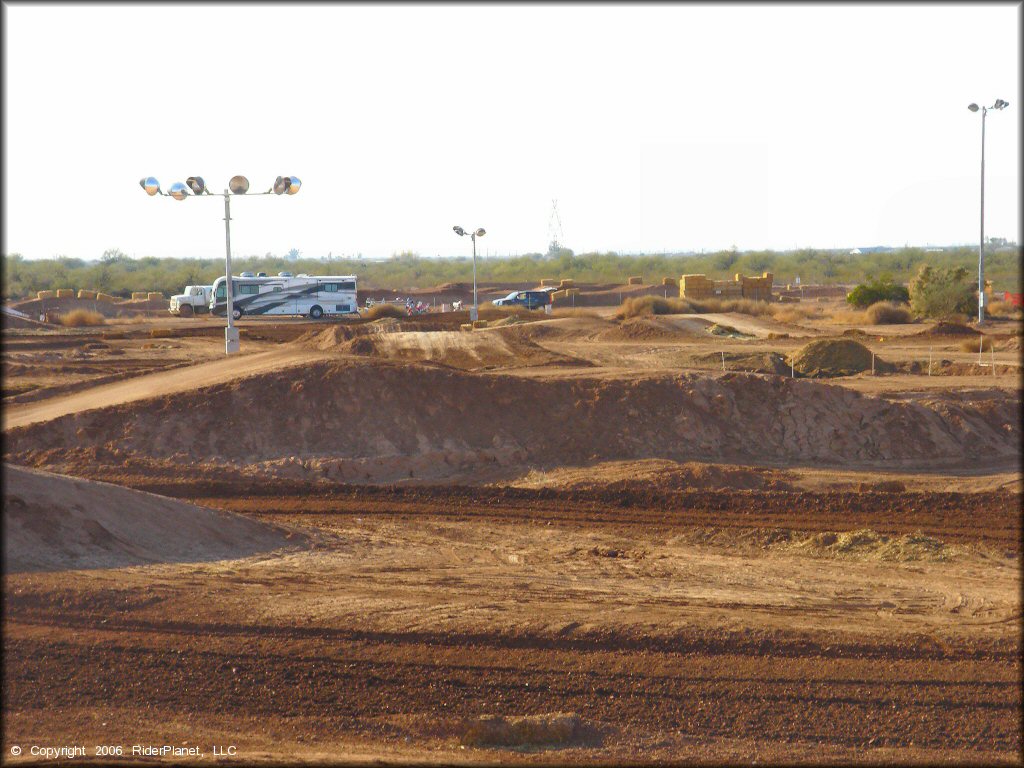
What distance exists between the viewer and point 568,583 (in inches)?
478

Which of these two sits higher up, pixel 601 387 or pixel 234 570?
pixel 601 387

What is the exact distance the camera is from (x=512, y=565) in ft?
43.9

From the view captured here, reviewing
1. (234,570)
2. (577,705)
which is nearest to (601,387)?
(234,570)

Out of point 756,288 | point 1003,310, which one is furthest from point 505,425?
point 756,288

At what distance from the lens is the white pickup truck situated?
58.0 metres

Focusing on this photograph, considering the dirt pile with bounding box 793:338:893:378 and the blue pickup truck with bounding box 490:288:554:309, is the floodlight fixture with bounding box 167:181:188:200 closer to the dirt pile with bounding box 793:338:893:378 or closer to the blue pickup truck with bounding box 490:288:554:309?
the dirt pile with bounding box 793:338:893:378

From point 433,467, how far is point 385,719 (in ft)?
34.5

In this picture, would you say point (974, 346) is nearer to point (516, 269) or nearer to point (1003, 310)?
point (1003, 310)

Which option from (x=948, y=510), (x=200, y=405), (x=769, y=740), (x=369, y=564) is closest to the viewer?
(x=769, y=740)

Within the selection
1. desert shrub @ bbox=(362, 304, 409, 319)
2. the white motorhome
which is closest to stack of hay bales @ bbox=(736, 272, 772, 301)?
desert shrub @ bbox=(362, 304, 409, 319)

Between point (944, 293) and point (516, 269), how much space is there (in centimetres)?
6758

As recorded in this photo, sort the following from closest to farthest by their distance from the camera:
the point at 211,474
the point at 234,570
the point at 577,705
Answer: the point at 577,705
the point at 234,570
the point at 211,474

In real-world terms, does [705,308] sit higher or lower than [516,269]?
lower

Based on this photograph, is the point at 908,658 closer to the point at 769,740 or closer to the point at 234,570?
the point at 769,740
